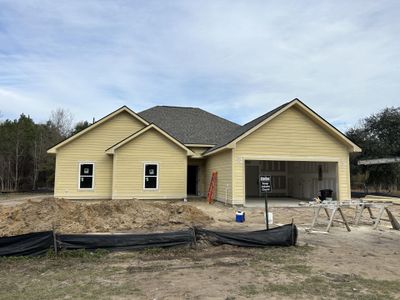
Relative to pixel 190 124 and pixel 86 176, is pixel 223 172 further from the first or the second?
pixel 190 124

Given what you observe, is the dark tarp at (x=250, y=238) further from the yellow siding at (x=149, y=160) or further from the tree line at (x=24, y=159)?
the tree line at (x=24, y=159)

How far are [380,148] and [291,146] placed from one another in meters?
16.0

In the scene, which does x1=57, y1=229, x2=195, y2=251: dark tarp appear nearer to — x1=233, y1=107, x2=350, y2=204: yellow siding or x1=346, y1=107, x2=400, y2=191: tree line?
x1=233, y1=107, x2=350, y2=204: yellow siding

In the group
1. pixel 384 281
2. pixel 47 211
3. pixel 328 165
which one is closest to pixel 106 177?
pixel 47 211

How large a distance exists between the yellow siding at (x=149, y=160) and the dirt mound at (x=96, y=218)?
709 cm

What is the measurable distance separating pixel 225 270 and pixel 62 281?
9.13 ft

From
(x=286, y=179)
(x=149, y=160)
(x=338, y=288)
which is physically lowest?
(x=338, y=288)

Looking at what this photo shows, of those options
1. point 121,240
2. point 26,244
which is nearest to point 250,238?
point 121,240

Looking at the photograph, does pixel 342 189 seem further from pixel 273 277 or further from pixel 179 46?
pixel 273 277

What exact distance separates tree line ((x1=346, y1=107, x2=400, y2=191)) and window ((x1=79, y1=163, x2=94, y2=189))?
22.5m

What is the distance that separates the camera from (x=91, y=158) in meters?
20.3

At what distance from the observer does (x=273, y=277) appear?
5777 mm

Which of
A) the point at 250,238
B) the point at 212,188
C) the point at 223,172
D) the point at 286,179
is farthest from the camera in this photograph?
the point at 286,179

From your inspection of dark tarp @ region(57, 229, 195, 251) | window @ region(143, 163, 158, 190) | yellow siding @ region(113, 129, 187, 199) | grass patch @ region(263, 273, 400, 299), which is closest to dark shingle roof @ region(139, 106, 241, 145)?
yellow siding @ region(113, 129, 187, 199)
